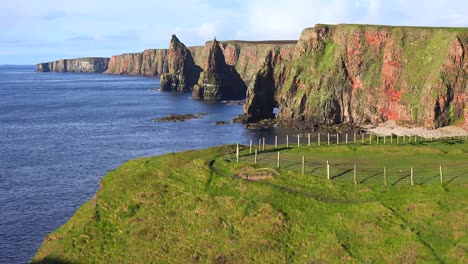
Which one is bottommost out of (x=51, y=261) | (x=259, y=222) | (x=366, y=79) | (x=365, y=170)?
(x=51, y=261)

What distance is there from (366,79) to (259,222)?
96.6m

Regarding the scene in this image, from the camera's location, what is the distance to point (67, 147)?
379 ft

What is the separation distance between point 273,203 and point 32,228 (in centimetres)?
3058

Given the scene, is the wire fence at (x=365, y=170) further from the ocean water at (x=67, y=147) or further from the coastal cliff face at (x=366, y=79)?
the coastal cliff face at (x=366, y=79)

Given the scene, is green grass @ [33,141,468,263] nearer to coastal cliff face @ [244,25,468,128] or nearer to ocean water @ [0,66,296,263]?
ocean water @ [0,66,296,263]

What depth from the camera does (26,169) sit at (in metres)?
93.4

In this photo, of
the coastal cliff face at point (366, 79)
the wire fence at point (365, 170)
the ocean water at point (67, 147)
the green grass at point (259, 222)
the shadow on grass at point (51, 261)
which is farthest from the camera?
the coastal cliff face at point (366, 79)

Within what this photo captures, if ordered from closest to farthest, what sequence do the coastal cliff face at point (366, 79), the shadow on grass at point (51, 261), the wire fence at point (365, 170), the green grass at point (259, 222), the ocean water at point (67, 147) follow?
the green grass at point (259, 222) → the shadow on grass at point (51, 261) → the wire fence at point (365, 170) → the ocean water at point (67, 147) → the coastal cliff face at point (366, 79)

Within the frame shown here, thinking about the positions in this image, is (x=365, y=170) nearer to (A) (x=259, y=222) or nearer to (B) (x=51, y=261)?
(A) (x=259, y=222)

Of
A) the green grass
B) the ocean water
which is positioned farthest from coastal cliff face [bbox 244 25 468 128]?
the green grass

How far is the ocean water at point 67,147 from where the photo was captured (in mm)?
66688

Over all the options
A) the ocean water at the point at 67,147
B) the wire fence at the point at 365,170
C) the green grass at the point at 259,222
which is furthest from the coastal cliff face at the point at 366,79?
the green grass at the point at 259,222

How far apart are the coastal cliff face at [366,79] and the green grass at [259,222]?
76.4m

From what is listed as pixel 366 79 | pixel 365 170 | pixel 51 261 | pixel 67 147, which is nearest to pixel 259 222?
pixel 365 170
